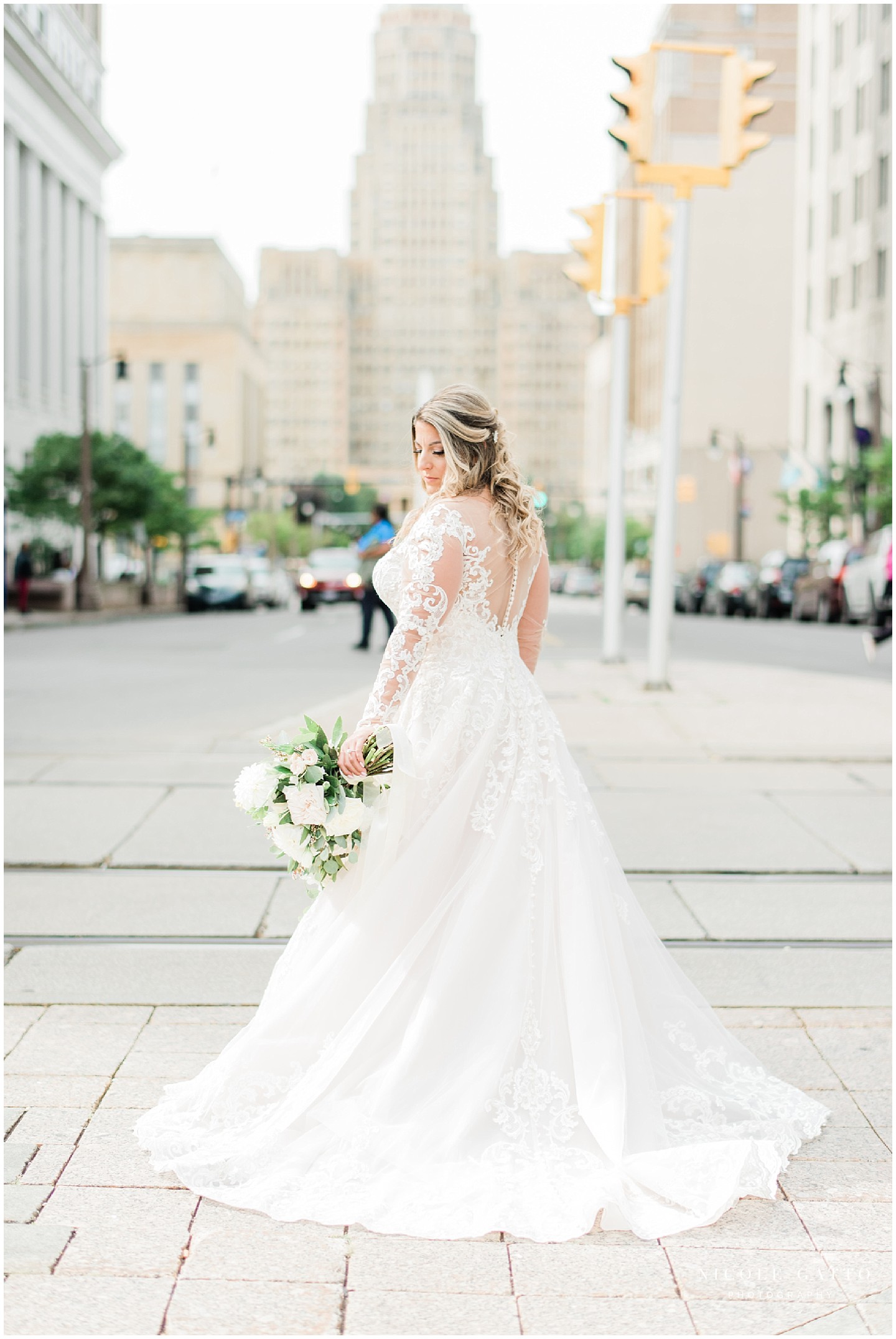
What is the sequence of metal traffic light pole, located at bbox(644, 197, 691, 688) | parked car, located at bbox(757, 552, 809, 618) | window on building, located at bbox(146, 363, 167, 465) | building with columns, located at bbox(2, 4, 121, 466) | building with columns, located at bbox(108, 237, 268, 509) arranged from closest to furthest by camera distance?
metal traffic light pole, located at bbox(644, 197, 691, 688), parked car, located at bbox(757, 552, 809, 618), building with columns, located at bbox(2, 4, 121, 466), building with columns, located at bbox(108, 237, 268, 509), window on building, located at bbox(146, 363, 167, 465)

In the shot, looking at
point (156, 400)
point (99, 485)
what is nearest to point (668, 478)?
point (99, 485)

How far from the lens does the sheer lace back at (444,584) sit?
352 cm

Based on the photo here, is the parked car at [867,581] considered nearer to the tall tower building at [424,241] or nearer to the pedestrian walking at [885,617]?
the pedestrian walking at [885,617]

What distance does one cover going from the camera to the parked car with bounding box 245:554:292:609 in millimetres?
46719

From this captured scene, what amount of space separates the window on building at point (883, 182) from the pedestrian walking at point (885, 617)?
121 ft

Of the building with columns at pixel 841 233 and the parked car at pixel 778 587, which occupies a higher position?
the building with columns at pixel 841 233

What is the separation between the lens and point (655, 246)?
15.0m

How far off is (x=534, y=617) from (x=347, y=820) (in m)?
0.80

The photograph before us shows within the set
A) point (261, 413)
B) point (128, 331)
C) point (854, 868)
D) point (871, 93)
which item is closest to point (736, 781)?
point (854, 868)

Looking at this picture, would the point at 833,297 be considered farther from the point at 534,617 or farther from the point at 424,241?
the point at 424,241

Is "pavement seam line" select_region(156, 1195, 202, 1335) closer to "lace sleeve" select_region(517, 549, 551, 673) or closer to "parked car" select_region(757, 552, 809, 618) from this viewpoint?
"lace sleeve" select_region(517, 549, 551, 673)

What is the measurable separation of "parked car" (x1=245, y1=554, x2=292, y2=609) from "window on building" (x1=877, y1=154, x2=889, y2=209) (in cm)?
2803

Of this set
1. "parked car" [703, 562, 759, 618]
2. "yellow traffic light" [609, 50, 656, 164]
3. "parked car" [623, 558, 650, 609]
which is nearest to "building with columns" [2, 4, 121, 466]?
"parked car" [623, 558, 650, 609]

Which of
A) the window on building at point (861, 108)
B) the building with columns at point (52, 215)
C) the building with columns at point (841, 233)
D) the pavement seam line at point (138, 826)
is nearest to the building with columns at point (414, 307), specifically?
the building with columns at point (52, 215)
